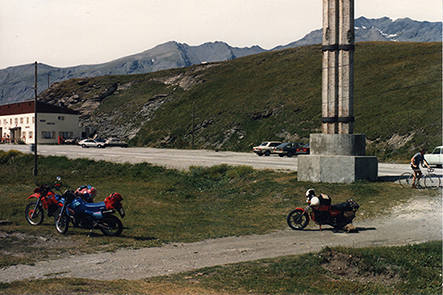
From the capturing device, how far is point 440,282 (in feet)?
28.0

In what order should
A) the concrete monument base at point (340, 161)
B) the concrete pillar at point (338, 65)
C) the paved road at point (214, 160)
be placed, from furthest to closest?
the paved road at point (214, 160), the concrete pillar at point (338, 65), the concrete monument base at point (340, 161)

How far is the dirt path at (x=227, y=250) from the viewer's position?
9.05 m

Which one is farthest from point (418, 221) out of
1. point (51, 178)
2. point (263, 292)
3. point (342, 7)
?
point (51, 178)

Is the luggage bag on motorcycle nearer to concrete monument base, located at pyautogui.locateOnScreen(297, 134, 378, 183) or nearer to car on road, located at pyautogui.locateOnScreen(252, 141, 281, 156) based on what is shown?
concrete monument base, located at pyautogui.locateOnScreen(297, 134, 378, 183)

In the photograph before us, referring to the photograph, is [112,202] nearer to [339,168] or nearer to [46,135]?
[339,168]

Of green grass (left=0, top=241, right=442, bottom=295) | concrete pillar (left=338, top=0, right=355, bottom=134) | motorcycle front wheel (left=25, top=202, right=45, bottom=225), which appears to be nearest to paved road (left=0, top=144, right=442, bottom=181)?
concrete pillar (left=338, top=0, right=355, bottom=134)

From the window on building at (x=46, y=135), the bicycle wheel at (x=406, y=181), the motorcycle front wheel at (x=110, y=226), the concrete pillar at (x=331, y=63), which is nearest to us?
the motorcycle front wheel at (x=110, y=226)

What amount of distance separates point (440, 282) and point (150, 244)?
7.35 metres

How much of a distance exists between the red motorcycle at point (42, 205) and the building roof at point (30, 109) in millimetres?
83845

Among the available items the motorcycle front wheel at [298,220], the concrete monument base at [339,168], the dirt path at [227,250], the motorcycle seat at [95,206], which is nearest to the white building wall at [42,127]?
the concrete monument base at [339,168]

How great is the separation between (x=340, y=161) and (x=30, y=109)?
9131 cm

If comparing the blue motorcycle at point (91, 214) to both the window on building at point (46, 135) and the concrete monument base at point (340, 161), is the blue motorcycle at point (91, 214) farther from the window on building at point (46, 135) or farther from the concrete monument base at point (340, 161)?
the window on building at point (46, 135)

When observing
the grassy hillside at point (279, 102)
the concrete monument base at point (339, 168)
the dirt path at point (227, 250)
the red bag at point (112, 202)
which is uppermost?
the grassy hillside at point (279, 102)

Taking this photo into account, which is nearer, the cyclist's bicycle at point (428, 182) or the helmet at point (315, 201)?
the helmet at point (315, 201)
